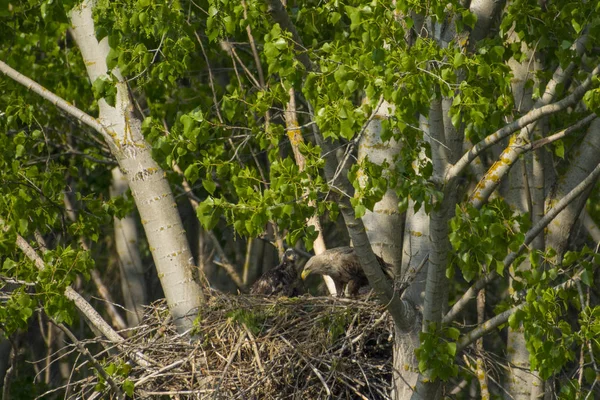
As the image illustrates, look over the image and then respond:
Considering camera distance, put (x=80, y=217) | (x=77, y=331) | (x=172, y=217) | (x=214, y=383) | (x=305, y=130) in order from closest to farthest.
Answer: (x=214, y=383) → (x=172, y=217) → (x=80, y=217) → (x=305, y=130) → (x=77, y=331)

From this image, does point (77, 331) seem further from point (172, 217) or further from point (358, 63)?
point (358, 63)

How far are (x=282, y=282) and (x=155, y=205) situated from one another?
185cm

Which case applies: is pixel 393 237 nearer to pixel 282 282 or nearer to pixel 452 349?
pixel 282 282

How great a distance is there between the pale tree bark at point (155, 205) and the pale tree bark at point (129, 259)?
161 inches

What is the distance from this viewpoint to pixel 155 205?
7.76 meters

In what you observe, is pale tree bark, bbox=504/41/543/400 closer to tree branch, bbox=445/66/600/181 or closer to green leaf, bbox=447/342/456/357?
green leaf, bbox=447/342/456/357

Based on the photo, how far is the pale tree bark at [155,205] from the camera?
7.73 meters

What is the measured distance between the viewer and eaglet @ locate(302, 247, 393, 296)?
8.39 meters

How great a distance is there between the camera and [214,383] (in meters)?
7.25

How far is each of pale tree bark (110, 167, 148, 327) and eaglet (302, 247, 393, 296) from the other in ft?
12.0

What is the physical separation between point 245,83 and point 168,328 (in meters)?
3.70

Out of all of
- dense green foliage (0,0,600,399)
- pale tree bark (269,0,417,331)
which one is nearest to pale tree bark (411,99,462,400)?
dense green foliage (0,0,600,399)

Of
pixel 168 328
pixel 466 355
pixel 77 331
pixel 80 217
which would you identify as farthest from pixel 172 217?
pixel 77 331

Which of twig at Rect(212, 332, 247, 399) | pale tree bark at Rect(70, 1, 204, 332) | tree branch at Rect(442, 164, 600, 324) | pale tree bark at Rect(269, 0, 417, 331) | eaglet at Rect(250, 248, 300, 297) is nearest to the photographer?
pale tree bark at Rect(269, 0, 417, 331)
